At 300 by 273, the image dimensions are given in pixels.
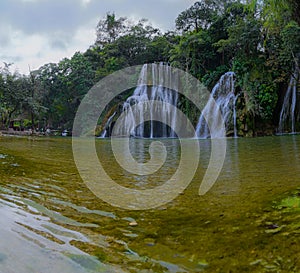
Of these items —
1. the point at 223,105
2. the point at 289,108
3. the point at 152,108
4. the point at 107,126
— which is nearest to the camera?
the point at 289,108

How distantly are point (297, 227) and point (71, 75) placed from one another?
34612 mm

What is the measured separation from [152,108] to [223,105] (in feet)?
22.7

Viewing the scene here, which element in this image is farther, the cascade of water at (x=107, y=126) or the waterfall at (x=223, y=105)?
the cascade of water at (x=107, y=126)

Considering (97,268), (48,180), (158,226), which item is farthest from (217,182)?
(97,268)

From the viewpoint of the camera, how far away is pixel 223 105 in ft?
60.3

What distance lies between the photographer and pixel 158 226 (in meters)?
2.17

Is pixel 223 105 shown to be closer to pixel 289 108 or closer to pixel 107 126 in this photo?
pixel 289 108

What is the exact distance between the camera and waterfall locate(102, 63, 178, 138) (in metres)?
23.2

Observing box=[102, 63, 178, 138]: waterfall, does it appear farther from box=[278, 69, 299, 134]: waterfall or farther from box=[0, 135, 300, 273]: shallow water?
box=[0, 135, 300, 273]: shallow water

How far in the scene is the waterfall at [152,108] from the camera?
23.2 meters

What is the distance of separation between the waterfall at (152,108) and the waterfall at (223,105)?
13.4 feet

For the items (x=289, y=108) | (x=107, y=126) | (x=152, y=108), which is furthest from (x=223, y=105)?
(x=107, y=126)

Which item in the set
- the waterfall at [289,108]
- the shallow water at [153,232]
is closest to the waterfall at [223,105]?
the waterfall at [289,108]

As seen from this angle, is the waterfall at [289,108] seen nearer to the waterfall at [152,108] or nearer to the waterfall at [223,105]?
the waterfall at [223,105]
